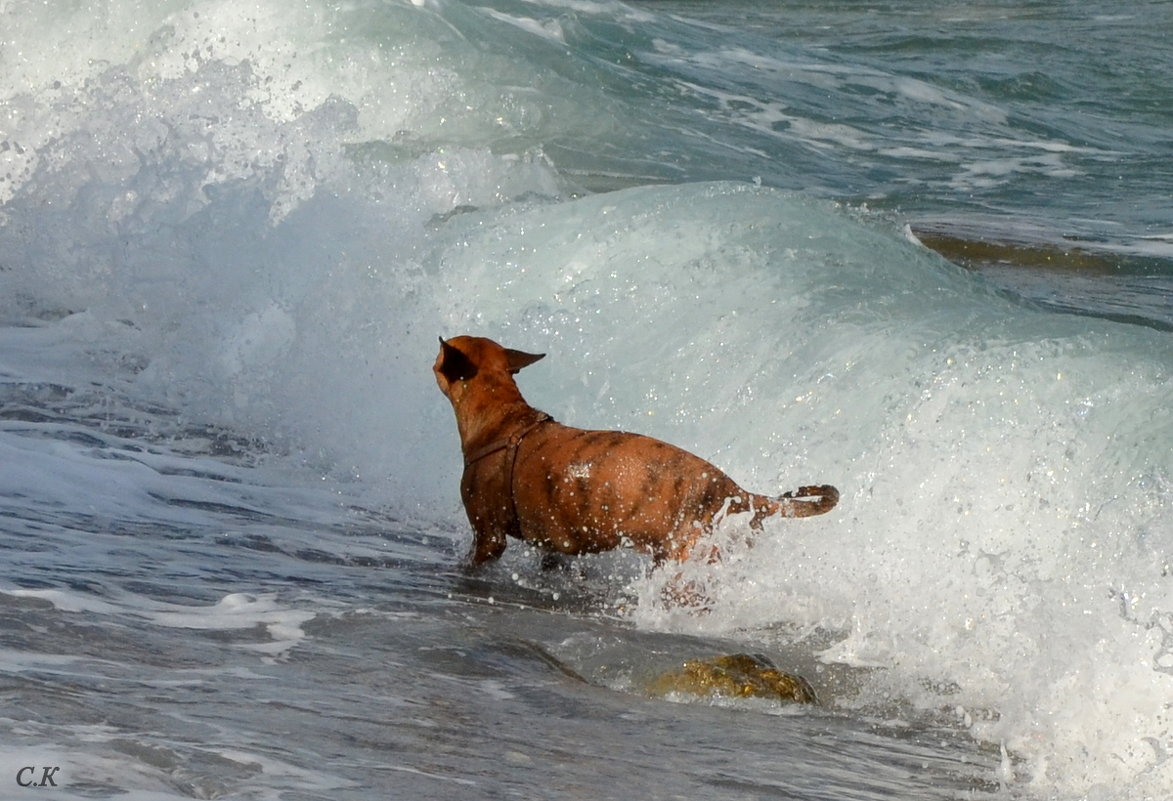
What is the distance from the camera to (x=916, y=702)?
5.00 m

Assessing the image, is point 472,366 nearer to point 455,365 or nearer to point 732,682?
point 455,365

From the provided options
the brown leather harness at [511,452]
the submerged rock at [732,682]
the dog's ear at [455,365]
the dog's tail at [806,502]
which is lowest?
the submerged rock at [732,682]

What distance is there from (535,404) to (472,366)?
69.6 inches

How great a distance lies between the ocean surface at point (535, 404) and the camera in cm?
432

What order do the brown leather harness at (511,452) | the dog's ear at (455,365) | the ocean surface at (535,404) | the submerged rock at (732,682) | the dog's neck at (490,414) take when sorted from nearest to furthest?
1. the ocean surface at (535,404)
2. the submerged rock at (732,682)
3. the brown leather harness at (511,452)
4. the dog's neck at (490,414)
5. the dog's ear at (455,365)

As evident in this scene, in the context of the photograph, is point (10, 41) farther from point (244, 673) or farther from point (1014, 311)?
point (244, 673)

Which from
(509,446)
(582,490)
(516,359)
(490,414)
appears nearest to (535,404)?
(516,359)

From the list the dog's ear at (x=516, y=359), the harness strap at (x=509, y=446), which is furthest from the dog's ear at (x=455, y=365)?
the harness strap at (x=509, y=446)

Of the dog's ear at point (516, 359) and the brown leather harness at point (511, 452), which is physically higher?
the dog's ear at point (516, 359)

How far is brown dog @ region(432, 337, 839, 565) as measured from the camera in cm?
568

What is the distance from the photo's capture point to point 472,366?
21.3 feet

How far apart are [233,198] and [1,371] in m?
2.53

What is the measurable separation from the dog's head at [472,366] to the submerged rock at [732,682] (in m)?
1.82

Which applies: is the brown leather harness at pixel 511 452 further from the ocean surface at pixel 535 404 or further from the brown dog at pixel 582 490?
the ocean surface at pixel 535 404
